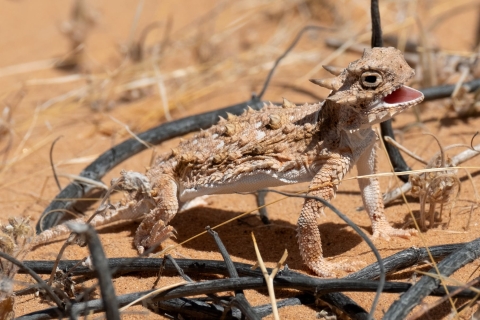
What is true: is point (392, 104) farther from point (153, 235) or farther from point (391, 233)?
point (153, 235)

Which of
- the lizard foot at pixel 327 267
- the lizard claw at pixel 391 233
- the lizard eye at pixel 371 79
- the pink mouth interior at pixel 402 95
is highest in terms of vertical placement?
the lizard eye at pixel 371 79

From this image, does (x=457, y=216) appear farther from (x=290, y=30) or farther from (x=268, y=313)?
(x=290, y=30)

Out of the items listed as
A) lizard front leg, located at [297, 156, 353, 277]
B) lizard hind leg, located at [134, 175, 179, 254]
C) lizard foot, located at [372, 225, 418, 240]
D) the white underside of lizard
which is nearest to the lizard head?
lizard front leg, located at [297, 156, 353, 277]

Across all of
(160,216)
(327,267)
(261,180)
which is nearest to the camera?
(327,267)

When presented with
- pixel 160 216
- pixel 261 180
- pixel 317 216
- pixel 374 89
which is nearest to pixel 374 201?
pixel 317 216

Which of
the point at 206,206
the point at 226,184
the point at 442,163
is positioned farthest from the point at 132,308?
the point at 442,163

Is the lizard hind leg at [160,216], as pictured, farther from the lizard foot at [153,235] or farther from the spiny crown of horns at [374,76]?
the spiny crown of horns at [374,76]

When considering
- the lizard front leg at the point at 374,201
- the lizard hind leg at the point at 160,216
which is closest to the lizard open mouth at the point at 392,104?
the lizard front leg at the point at 374,201
